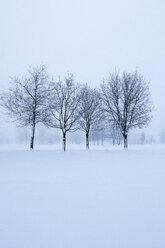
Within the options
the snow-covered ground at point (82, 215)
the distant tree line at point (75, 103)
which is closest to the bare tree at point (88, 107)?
the distant tree line at point (75, 103)

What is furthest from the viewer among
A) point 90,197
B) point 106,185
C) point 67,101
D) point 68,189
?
point 67,101

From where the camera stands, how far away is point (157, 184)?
6.68m

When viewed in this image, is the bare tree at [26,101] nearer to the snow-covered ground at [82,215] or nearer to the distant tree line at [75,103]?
the distant tree line at [75,103]

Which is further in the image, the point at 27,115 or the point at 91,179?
the point at 27,115

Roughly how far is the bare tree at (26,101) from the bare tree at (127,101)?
10.1 meters

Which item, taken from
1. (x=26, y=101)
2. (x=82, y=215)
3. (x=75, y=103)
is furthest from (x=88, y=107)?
(x=82, y=215)

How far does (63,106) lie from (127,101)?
9838mm

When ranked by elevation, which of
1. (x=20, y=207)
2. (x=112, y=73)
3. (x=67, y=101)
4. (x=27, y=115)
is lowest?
(x=20, y=207)

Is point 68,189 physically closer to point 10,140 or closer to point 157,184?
point 157,184

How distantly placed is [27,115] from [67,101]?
243 inches

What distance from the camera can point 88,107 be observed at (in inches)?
1156

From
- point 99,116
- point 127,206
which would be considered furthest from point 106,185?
point 99,116

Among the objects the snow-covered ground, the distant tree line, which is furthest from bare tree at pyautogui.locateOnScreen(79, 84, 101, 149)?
the snow-covered ground

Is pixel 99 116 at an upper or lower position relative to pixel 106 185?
upper
